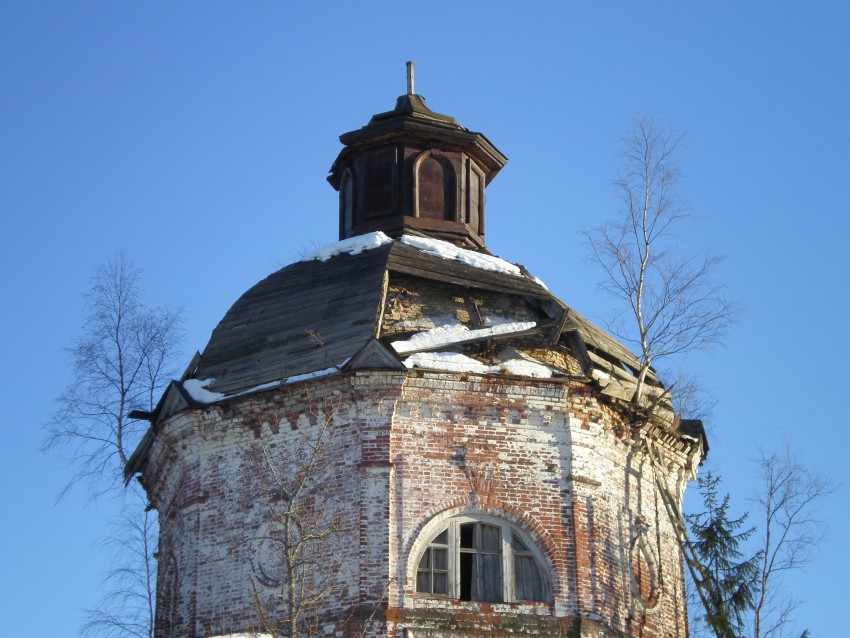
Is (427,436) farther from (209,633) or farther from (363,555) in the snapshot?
(209,633)

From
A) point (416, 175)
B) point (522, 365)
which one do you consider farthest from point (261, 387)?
point (416, 175)

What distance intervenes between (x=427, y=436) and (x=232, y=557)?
2.72 m

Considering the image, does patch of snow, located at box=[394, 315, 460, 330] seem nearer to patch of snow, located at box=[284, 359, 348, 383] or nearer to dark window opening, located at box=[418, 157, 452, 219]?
patch of snow, located at box=[284, 359, 348, 383]

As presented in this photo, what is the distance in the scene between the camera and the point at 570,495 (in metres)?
16.8

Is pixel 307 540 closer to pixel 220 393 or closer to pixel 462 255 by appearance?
pixel 220 393

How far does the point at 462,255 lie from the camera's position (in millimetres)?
19250

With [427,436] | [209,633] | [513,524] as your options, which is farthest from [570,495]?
[209,633]

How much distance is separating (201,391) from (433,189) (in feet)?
17.6

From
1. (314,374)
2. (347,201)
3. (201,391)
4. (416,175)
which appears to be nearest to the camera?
(314,374)

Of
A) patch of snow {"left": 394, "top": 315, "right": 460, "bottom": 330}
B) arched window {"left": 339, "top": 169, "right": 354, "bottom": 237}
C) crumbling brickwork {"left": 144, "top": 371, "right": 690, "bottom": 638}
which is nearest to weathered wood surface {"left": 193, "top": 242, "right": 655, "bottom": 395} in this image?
patch of snow {"left": 394, "top": 315, "right": 460, "bottom": 330}

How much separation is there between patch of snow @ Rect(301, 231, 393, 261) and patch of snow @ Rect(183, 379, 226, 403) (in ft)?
8.73

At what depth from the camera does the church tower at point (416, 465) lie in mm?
16188

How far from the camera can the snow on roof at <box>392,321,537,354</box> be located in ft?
56.8

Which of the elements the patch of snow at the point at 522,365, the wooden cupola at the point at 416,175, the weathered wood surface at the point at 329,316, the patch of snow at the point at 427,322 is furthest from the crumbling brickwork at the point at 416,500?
the wooden cupola at the point at 416,175
